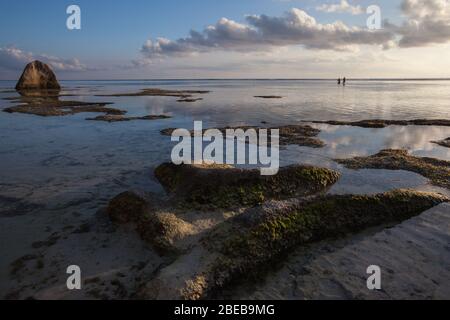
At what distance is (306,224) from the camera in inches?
322

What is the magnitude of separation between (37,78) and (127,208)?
88413 mm

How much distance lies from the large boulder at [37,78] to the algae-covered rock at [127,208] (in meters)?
87.0

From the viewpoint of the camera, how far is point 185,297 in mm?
5766

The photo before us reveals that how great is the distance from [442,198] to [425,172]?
3418 mm

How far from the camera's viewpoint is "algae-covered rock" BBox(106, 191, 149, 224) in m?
8.61

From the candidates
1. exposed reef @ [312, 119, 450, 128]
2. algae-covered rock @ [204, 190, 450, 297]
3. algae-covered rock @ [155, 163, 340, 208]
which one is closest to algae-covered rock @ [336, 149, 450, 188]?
algae-covered rock @ [204, 190, 450, 297]

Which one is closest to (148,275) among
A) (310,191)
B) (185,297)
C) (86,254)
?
(185,297)

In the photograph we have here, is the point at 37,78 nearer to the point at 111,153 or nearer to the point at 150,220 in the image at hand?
the point at 111,153

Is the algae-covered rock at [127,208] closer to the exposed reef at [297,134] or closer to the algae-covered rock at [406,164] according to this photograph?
the algae-covered rock at [406,164]

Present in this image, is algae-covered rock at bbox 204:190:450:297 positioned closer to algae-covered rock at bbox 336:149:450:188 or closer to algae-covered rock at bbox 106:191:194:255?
algae-covered rock at bbox 106:191:194:255

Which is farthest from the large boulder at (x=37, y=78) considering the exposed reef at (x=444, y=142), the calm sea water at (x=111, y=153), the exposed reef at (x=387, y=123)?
the exposed reef at (x=444, y=142)

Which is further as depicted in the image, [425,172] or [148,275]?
[425,172]

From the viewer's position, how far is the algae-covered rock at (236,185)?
30.0 ft
